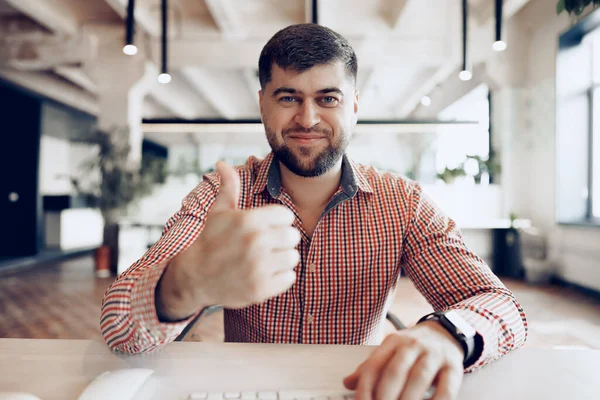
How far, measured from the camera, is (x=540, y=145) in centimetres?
518

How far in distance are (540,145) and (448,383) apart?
5565mm

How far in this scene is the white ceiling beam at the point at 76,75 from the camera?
6669mm

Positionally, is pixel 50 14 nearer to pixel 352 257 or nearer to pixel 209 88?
pixel 209 88

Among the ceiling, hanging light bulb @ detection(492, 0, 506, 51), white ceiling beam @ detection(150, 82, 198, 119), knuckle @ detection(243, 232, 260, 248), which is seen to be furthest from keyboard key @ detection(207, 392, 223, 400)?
white ceiling beam @ detection(150, 82, 198, 119)

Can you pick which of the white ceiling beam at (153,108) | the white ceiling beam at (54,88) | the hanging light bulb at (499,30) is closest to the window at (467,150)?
the hanging light bulb at (499,30)

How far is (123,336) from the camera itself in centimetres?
71

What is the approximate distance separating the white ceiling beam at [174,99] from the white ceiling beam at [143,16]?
196cm

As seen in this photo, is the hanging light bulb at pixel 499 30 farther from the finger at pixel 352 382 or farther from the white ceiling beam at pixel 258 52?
the finger at pixel 352 382

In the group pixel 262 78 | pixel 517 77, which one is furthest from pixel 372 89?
pixel 262 78

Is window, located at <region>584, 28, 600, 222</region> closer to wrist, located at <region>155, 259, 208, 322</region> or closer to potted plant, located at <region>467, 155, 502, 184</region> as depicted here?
potted plant, located at <region>467, 155, 502, 184</region>

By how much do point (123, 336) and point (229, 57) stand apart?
5694mm

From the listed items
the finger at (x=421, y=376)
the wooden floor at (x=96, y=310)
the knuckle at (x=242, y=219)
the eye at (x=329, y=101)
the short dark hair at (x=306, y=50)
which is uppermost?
the short dark hair at (x=306, y=50)

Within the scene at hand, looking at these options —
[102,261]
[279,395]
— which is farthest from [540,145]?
[102,261]

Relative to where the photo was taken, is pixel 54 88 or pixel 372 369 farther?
pixel 54 88
